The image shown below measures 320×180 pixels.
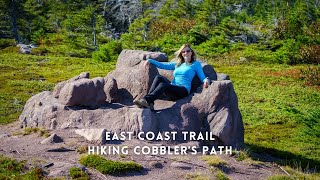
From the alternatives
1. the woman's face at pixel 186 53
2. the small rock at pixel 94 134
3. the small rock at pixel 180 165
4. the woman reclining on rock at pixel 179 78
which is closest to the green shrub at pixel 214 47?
the woman reclining on rock at pixel 179 78

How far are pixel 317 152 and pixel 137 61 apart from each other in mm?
8976

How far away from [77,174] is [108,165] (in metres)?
0.99

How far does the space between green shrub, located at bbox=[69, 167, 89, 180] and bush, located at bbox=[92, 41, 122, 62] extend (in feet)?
131

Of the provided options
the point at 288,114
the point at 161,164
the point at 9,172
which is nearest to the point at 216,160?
the point at 161,164

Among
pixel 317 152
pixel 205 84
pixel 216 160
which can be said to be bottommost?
pixel 317 152

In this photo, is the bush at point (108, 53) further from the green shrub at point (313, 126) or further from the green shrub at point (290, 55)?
the green shrub at point (313, 126)

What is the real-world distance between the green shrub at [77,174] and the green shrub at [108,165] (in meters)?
0.58

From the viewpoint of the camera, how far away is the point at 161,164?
12.2m

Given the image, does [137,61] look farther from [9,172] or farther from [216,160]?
[9,172]

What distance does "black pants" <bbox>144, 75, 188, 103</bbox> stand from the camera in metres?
14.4

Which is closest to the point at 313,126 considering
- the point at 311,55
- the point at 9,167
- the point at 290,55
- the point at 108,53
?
the point at 9,167

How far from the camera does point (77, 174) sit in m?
10.9

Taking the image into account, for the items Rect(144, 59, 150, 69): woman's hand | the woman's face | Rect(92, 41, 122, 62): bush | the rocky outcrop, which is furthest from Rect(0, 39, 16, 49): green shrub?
the woman's face

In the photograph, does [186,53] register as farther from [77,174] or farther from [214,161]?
[77,174]
